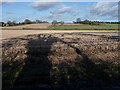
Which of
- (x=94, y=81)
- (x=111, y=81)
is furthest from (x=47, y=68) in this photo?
(x=111, y=81)

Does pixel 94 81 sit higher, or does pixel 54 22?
pixel 54 22

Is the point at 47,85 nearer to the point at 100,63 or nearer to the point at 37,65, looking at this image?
the point at 37,65

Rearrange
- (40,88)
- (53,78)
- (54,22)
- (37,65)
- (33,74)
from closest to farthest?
(40,88), (53,78), (33,74), (37,65), (54,22)

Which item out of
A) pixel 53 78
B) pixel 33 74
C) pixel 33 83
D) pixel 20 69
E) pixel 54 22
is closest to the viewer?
pixel 33 83

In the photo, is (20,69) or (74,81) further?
(20,69)

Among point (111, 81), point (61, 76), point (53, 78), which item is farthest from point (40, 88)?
point (111, 81)

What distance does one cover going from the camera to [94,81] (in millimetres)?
3920

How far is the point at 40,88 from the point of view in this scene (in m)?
3.58

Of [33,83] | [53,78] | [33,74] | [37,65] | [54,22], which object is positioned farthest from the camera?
[54,22]

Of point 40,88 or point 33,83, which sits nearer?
point 40,88

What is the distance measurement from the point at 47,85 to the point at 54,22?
256 ft

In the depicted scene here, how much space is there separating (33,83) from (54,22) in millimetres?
77868

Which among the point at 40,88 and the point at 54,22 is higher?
the point at 54,22

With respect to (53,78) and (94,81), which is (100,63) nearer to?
(94,81)
